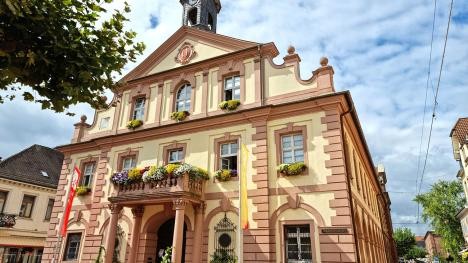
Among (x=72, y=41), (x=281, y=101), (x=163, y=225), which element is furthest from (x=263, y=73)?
(x=72, y=41)

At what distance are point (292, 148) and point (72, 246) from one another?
13632mm

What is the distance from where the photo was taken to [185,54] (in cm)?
2136

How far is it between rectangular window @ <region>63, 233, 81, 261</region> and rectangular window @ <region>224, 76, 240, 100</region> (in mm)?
11597

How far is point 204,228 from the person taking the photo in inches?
638

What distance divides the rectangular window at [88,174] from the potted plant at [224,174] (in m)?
9.17

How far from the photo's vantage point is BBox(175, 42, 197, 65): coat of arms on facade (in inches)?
829

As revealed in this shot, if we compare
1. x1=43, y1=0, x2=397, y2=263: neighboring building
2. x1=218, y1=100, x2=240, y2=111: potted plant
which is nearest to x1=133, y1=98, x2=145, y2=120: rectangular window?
x1=43, y1=0, x2=397, y2=263: neighboring building

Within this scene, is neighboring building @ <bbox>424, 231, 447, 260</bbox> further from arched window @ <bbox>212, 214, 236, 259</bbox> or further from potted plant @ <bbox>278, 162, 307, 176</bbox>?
arched window @ <bbox>212, 214, 236, 259</bbox>

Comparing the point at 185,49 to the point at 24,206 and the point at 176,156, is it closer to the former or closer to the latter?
the point at 176,156

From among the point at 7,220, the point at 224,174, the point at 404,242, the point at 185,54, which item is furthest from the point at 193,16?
the point at 404,242

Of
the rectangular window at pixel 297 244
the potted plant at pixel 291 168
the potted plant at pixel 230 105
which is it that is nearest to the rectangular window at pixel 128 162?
the potted plant at pixel 230 105

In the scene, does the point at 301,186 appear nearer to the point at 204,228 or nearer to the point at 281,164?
the point at 281,164

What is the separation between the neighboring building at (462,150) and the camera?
36656 mm

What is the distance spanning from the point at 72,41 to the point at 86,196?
47.8 ft
